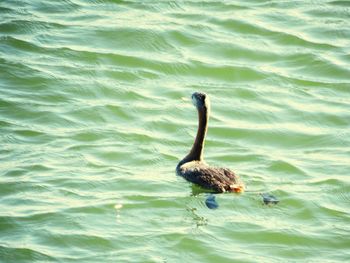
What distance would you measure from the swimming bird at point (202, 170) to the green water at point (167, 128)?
131 mm

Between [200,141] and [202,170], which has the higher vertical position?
[200,141]

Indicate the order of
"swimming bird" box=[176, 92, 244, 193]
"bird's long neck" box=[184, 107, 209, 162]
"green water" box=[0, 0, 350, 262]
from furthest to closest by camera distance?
"bird's long neck" box=[184, 107, 209, 162], "swimming bird" box=[176, 92, 244, 193], "green water" box=[0, 0, 350, 262]

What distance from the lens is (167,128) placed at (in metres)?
11.8

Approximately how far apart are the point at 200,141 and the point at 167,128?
1.13 metres

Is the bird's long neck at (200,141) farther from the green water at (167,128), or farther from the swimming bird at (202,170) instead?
the green water at (167,128)

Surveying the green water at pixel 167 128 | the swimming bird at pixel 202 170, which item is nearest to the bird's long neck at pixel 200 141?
the swimming bird at pixel 202 170

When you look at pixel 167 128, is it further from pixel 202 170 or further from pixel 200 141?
pixel 202 170

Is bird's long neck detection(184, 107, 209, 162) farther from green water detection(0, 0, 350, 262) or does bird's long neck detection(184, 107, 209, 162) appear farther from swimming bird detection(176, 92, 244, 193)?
green water detection(0, 0, 350, 262)

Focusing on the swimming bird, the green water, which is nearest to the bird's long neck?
the swimming bird

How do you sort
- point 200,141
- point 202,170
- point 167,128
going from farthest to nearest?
point 167,128 < point 200,141 < point 202,170

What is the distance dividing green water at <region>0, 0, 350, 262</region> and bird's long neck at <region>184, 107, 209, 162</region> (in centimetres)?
32

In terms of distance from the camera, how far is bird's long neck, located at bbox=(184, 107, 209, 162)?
10.7 meters

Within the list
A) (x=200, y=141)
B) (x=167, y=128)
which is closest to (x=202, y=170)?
(x=200, y=141)

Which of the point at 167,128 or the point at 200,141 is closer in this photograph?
the point at 200,141
